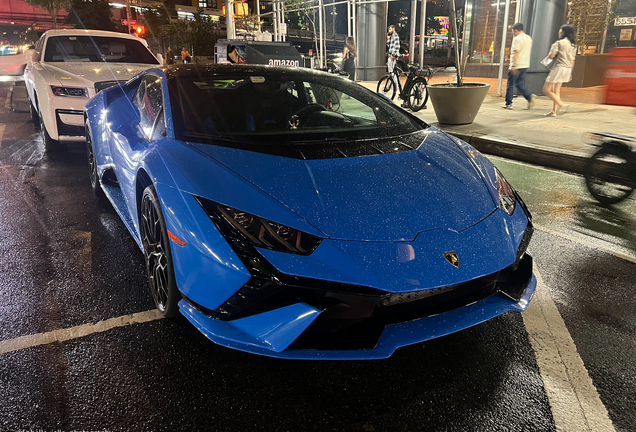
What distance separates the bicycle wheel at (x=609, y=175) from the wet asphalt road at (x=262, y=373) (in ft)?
4.80

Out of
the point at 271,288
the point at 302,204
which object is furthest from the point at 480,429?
the point at 302,204

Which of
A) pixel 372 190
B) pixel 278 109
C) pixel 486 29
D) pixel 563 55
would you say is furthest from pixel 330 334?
pixel 486 29

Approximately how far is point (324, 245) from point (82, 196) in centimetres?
380

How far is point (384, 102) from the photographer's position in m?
3.57

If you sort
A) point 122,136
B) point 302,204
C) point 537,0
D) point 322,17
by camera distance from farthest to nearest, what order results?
point 322,17 < point 537,0 < point 122,136 < point 302,204

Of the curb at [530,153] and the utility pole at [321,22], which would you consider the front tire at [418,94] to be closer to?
the curb at [530,153]

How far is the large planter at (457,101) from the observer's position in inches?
316

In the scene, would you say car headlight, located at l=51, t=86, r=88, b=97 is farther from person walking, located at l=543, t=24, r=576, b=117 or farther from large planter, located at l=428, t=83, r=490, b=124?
person walking, located at l=543, t=24, r=576, b=117

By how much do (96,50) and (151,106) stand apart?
545 centimetres

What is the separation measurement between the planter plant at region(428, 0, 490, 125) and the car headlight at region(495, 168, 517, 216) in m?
5.76

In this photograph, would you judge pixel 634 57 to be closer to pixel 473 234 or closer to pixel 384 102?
pixel 384 102

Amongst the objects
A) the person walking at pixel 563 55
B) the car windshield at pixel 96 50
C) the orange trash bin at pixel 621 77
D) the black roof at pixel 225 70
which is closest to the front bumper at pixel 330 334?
the black roof at pixel 225 70

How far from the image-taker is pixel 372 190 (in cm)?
225

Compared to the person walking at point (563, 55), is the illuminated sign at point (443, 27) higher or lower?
higher
